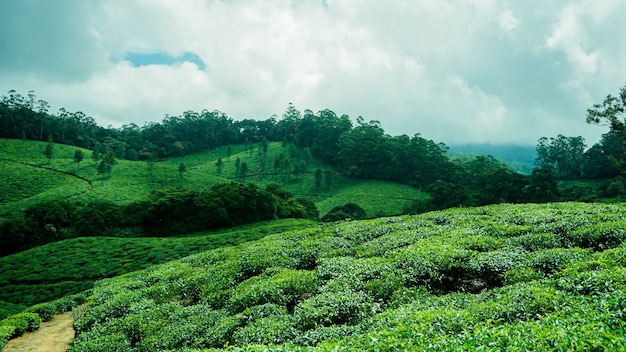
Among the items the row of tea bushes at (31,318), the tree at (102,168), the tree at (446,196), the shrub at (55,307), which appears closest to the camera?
the row of tea bushes at (31,318)

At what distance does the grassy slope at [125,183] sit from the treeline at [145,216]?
19561 millimetres

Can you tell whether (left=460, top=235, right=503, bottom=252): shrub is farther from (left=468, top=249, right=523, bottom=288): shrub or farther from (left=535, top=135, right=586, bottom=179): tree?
(left=535, top=135, right=586, bottom=179): tree

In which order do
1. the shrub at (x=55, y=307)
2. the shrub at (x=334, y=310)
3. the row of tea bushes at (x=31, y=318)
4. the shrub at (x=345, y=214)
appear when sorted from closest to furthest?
the shrub at (x=334, y=310), the row of tea bushes at (x=31, y=318), the shrub at (x=55, y=307), the shrub at (x=345, y=214)

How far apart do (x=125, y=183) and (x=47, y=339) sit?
9096cm

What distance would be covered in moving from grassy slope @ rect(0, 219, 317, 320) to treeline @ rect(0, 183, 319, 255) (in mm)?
14074

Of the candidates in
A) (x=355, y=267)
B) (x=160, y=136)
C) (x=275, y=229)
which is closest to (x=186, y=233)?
(x=275, y=229)

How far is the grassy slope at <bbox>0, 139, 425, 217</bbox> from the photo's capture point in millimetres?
92062

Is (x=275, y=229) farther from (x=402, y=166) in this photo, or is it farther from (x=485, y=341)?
(x=402, y=166)

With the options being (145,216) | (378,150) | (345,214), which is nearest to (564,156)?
(378,150)

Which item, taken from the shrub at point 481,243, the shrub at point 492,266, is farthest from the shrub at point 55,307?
the shrub at point 492,266

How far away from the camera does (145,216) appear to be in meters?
73.7

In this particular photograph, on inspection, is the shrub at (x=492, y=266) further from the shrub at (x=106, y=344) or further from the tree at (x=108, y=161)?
the tree at (x=108, y=161)

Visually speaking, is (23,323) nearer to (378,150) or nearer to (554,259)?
(554,259)

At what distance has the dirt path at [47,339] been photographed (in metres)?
20.0
